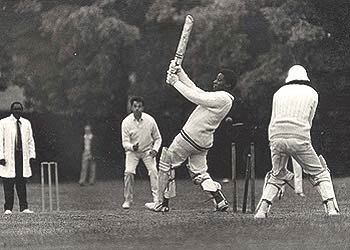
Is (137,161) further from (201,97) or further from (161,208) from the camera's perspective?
(201,97)

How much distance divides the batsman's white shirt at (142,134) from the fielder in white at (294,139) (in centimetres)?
375

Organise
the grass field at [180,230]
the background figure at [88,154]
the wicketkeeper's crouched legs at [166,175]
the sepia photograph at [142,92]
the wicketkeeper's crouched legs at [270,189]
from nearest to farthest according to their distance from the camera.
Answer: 1. the grass field at [180,230]
2. the wicketkeeper's crouched legs at [270,189]
3. the wicketkeeper's crouched legs at [166,175]
4. the sepia photograph at [142,92]
5. the background figure at [88,154]

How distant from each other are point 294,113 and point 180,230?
2.30 meters

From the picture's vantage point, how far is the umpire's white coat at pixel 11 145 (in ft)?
54.7

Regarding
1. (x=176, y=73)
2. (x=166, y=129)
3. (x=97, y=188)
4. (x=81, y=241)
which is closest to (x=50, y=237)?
(x=81, y=241)

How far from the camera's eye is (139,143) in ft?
57.0

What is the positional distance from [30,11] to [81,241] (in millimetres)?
11116

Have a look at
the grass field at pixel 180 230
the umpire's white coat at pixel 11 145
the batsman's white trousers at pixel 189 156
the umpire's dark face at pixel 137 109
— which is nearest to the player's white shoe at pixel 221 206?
the grass field at pixel 180 230

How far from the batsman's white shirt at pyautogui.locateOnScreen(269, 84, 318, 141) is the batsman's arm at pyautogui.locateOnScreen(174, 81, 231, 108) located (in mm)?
991

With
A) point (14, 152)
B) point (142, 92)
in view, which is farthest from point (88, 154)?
point (14, 152)

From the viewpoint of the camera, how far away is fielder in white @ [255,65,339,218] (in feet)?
44.4

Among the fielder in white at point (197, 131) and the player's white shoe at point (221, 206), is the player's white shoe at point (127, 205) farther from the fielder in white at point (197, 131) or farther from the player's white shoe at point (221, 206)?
Answer: the player's white shoe at point (221, 206)

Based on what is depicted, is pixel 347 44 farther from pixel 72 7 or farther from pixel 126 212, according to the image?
pixel 126 212

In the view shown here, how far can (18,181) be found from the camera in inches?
666
